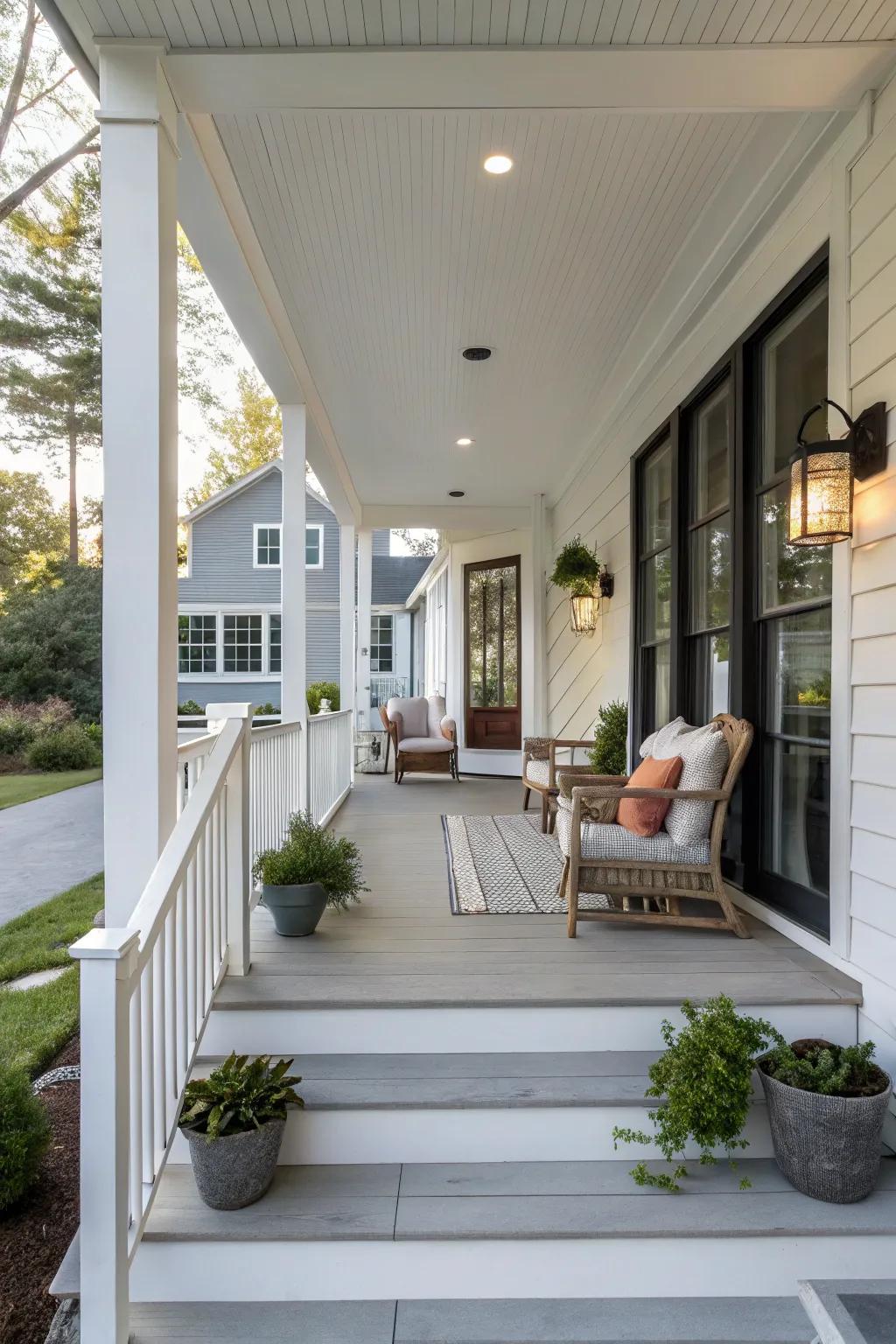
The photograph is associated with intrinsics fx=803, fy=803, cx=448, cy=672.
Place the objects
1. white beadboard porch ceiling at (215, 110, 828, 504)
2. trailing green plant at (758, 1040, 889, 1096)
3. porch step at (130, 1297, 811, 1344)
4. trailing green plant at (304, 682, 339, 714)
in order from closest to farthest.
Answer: porch step at (130, 1297, 811, 1344)
trailing green plant at (758, 1040, 889, 1096)
white beadboard porch ceiling at (215, 110, 828, 504)
trailing green plant at (304, 682, 339, 714)

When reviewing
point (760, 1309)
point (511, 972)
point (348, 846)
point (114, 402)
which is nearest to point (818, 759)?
point (511, 972)

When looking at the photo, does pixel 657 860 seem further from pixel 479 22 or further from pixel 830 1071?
pixel 479 22

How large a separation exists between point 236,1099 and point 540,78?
2.89 metres

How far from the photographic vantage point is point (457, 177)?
10.00 ft

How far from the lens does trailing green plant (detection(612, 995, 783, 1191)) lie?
1997 millimetres

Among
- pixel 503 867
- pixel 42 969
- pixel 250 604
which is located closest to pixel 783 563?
pixel 503 867

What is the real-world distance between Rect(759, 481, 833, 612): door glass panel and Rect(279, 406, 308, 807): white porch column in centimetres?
242

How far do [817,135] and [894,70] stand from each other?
35 centimetres

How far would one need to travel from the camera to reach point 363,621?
9.35 meters

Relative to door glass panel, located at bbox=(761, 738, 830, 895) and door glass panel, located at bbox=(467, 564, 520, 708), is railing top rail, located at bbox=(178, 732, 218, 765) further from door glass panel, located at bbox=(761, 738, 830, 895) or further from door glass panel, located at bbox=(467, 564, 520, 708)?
door glass panel, located at bbox=(467, 564, 520, 708)

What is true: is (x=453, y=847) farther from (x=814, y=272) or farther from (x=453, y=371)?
(x=814, y=272)

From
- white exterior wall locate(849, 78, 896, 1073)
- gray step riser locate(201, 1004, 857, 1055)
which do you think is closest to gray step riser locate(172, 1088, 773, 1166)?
gray step riser locate(201, 1004, 857, 1055)

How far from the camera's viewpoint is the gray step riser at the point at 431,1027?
7.88 feet

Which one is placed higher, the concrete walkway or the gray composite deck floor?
the gray composite deck floor
